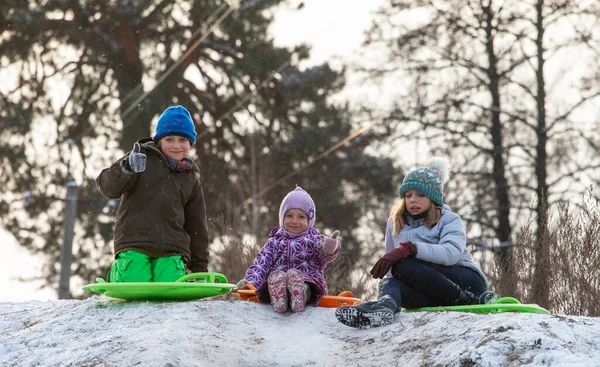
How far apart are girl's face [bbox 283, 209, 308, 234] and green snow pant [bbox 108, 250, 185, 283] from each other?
2.56 feet

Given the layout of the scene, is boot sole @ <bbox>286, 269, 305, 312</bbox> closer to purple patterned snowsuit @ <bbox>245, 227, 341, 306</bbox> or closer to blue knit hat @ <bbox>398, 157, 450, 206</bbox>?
purple patterned snowsuit @ <bbox>245, 227, 341, 306</bbox>

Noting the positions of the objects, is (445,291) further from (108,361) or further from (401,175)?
(401,175)

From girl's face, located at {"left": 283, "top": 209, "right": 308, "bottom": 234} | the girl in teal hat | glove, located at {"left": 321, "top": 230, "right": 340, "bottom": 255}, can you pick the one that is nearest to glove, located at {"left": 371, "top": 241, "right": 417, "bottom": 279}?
the girl in teal hat

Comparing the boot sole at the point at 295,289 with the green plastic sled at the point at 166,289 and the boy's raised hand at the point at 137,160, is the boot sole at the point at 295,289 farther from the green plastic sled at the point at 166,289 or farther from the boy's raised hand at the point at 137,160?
the boy's raised hand at the point at 137,160

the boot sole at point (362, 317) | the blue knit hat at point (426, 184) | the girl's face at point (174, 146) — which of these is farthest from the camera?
the girl's face at point (174, 146)

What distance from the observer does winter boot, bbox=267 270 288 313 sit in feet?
18.8

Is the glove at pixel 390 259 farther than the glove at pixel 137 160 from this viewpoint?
No

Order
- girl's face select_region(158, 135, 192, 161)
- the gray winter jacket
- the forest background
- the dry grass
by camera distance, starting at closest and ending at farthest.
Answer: the gray winter jacket
girl's face select_region(158, 135, 192, 161)
the dry grass
the forest background

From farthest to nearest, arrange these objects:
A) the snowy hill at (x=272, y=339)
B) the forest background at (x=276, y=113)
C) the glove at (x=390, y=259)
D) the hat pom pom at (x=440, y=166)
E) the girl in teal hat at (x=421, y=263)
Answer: the forest background at (x=276, y=113)
the hat pom pom at (x=440, y=166)
the glove at (x=390, y=259)
the girl in teal hat at (x=421, y=263)
the snowy hill at (x=272, y=339)

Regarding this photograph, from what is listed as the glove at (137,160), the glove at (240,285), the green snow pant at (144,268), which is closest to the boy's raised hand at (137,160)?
the glove at (137,160)

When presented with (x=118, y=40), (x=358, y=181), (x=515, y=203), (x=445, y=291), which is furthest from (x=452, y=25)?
(x=445, y=291)

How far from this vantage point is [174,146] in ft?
20.8

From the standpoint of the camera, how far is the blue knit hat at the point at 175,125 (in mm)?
6352

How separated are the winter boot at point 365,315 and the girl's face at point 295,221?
3.16 ft
